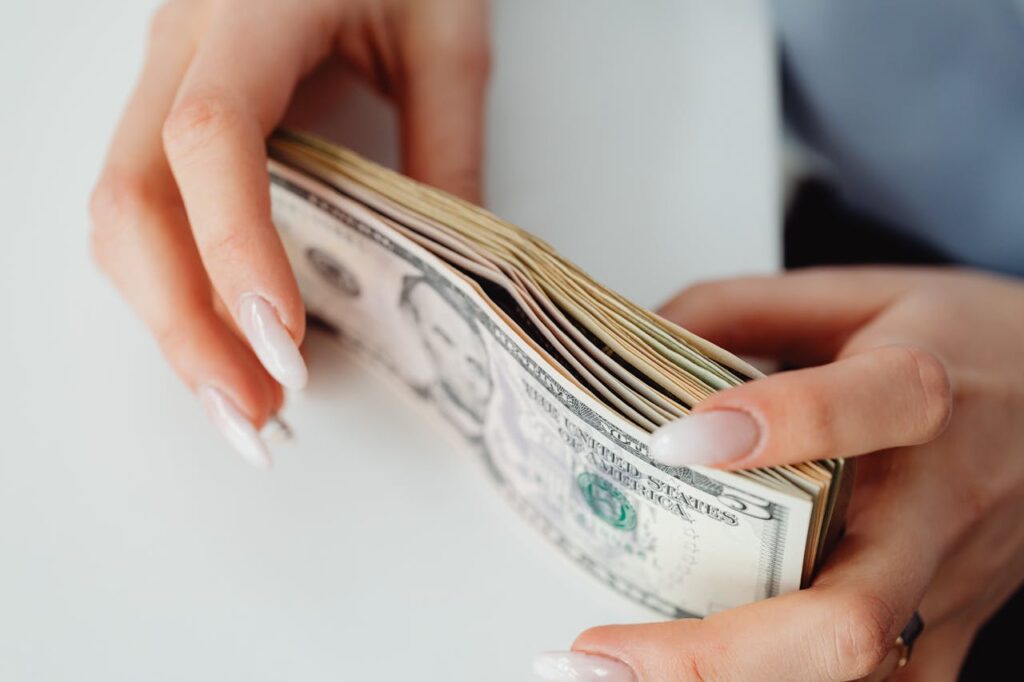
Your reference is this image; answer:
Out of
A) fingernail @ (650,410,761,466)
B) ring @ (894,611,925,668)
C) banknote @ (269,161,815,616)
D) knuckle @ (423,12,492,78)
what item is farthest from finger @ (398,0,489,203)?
ring @ (894,611,925,668)

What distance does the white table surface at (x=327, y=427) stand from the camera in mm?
624

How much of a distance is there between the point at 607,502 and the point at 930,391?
0.69ft

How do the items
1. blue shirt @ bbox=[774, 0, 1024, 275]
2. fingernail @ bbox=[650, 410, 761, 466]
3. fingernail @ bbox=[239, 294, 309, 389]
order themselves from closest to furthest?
1. fingernail @ bbox=[650, 410, 761, 466]
2. fingernail @ bbox=[239, 294, 309, 389]
3. blue shirt @ bbox=[774, 0, 1024, 275]

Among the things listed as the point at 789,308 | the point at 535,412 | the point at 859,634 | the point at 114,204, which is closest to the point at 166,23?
the point at 114,204

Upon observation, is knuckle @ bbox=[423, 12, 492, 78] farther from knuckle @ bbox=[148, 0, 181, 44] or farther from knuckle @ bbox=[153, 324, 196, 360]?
knuckle @ bbox=[153, 324, 196, 360]

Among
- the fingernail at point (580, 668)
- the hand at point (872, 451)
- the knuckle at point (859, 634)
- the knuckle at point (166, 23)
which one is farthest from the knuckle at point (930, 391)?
the knuckle at point (166, 23)

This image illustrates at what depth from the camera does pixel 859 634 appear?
50 cm

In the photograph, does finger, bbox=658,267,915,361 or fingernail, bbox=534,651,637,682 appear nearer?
fingernail, bbox=534,651,637,682

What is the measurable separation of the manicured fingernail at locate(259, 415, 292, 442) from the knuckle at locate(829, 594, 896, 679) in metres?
0.42

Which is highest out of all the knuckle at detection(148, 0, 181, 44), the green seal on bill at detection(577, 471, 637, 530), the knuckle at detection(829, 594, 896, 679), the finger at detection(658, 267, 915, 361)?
the knuckle at detection(148, 0, 181, 44)

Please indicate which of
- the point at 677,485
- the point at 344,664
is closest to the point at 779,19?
the point at 677,485

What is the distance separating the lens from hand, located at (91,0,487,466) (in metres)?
0.58

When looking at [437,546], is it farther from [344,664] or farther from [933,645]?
[933,645]

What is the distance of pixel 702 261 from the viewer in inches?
29.8
